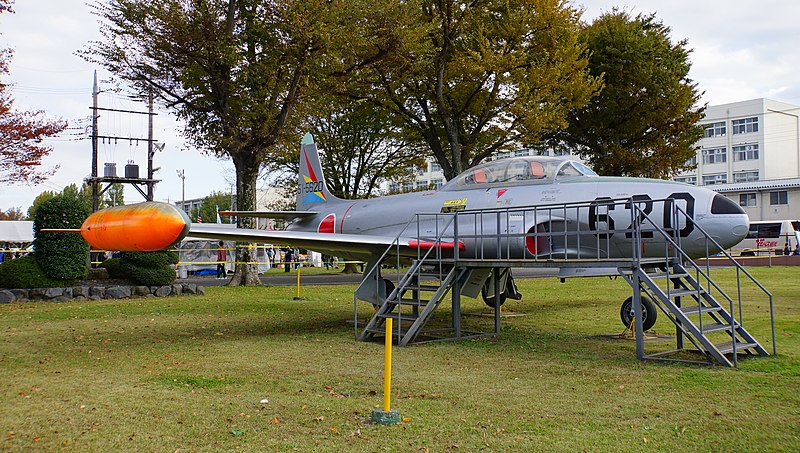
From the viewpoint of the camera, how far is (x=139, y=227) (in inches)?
354

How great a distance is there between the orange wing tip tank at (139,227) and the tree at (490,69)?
19.3m

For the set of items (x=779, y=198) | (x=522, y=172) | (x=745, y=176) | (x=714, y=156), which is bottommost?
(x=522, y=172)

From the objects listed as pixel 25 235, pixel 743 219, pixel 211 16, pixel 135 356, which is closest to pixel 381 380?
pixel 135 356

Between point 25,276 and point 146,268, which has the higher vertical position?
point 146,268

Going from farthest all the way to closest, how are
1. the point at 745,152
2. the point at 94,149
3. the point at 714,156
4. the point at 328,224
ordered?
1. the point at 714,156
2. the point at 745,152
3. the point at 94,149
4. the point at 328,224

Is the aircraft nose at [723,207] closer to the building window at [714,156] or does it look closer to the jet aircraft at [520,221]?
the jet aircraft at [520,221]

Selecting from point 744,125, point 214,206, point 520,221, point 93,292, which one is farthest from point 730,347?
point 214,206

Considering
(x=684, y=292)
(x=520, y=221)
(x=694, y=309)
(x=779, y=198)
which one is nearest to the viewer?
(x=694, y=309)

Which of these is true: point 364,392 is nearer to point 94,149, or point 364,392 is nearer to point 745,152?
point 94,149

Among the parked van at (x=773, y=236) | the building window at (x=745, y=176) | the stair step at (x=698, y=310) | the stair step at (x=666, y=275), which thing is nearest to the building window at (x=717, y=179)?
the building window at (x=745, y=176)

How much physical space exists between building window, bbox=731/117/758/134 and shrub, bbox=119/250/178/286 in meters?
72.5

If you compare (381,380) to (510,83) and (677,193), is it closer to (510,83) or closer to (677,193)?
(677,193)

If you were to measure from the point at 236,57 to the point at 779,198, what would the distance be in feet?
197

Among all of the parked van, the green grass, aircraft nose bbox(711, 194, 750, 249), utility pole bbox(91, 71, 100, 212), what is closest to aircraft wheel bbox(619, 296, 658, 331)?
the green grass
